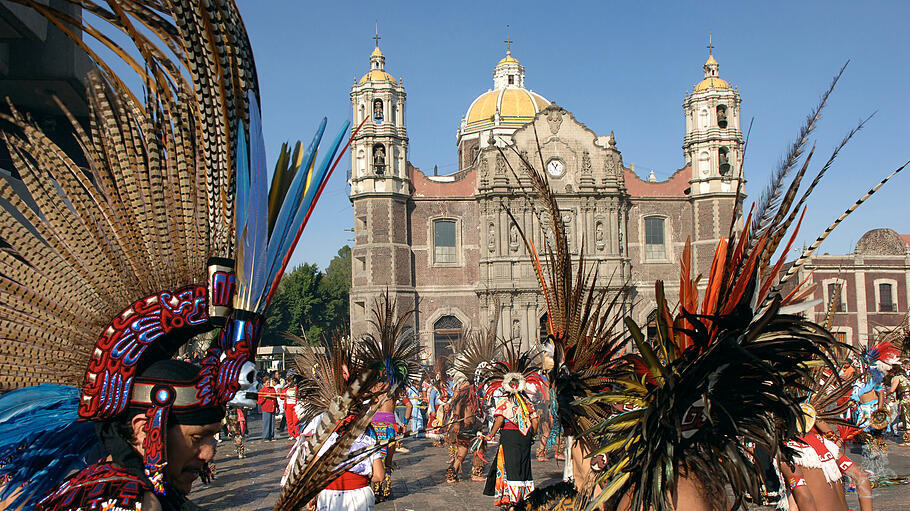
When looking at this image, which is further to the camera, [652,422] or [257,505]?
[257,505]

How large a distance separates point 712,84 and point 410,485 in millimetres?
31603

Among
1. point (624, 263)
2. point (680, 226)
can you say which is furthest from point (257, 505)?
point (680, 226)

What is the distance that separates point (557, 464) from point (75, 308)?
39.6ft

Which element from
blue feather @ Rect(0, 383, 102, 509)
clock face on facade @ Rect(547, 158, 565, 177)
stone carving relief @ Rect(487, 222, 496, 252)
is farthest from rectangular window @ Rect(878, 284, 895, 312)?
blue feather @ Rect(0, 383, 102, 509)

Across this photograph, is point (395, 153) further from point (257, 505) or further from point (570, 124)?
point (257, 505)

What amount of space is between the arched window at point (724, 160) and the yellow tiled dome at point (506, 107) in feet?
39.7

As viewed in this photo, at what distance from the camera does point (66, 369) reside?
2455 millimetres

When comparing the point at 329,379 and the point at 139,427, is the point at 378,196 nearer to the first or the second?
the point at 329,379

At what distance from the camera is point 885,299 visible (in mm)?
38438

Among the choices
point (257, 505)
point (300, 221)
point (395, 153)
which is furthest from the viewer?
point (395, 153)

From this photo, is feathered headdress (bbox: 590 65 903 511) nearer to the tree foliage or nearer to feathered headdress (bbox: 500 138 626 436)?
feathered headdress (bbox: 500 138 626 436)

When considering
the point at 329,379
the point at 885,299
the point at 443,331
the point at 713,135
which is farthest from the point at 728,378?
the point at 885,299

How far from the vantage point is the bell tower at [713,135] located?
38.2 meters

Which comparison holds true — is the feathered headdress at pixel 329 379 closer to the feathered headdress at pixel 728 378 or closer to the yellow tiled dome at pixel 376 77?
the feathered headdress at pixel 728 378
